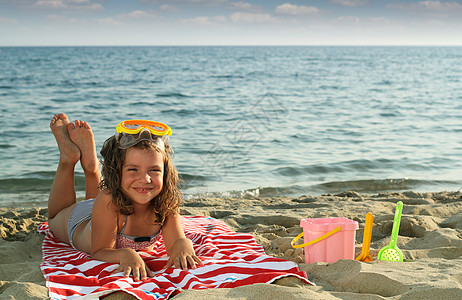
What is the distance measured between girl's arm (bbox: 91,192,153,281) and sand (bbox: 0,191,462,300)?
1.23 ft

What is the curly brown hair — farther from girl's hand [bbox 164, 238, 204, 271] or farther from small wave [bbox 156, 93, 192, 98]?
small wave [bbox 156, 93, 192, 98]

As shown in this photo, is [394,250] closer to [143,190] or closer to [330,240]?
[330,240]

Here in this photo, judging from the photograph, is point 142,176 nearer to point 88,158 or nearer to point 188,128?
point 88,158

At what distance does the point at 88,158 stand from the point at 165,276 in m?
1.49

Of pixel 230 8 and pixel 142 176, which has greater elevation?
pixel 230 8

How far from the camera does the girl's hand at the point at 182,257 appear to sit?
268 centimetres

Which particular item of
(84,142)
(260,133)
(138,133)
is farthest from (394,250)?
(260,133)

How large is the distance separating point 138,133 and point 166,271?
856 mm

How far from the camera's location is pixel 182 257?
107 inches

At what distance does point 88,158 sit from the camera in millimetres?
3648

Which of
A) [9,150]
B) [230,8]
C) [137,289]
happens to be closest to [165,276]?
[137,289]

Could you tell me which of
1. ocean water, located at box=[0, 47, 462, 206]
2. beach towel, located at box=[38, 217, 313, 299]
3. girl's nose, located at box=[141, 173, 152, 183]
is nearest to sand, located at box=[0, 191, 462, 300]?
beach towel, located at box=[38, 217, 313, 299]

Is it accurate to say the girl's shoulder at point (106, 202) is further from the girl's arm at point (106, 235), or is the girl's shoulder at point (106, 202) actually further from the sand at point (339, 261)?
the sand at point (339, 261)

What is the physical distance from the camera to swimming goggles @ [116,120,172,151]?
276cm
